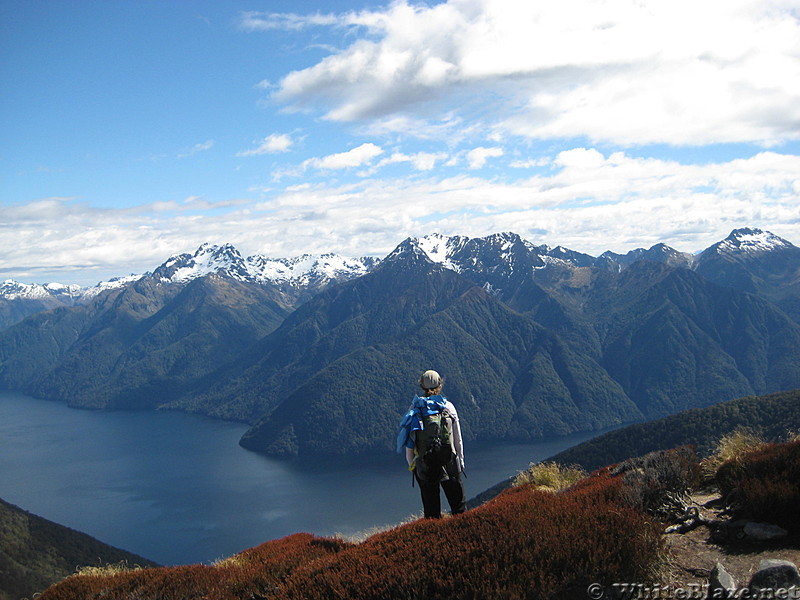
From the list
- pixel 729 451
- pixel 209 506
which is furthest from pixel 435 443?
pixel 209 506

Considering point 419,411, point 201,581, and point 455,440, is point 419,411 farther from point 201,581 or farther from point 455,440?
point 201,581

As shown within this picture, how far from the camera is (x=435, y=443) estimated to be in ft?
32.4

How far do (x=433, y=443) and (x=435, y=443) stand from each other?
0.12ft

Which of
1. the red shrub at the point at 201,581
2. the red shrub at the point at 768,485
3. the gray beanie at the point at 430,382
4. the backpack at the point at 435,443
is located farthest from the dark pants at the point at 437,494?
the red shrub at the point at 768,485

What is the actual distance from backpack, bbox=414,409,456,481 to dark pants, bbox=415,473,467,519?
0.22 meters

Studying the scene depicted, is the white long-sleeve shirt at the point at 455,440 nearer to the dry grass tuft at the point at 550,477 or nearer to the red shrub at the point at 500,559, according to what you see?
the red shrub at the point at 500,559

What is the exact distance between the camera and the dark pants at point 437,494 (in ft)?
33.3

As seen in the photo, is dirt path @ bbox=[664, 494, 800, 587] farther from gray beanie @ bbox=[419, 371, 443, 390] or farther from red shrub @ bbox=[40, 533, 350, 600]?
red shrub @ bbox=[40, 533, 350, 600]

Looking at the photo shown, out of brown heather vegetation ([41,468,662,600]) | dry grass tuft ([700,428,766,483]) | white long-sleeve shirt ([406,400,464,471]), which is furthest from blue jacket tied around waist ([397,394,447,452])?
dry grass tuft ([700,428,766,483])

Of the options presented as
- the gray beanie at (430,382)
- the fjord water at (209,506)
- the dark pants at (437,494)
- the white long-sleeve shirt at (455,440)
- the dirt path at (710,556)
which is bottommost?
the fjord water at (209,506)

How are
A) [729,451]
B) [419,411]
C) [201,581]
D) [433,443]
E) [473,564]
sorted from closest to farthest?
[473,564], [201,581], [433,443], [419,411], [729,451]

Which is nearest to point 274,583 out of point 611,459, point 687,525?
point 687,525

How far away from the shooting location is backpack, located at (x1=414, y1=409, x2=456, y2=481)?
32.5ft

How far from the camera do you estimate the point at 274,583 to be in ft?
29.2
